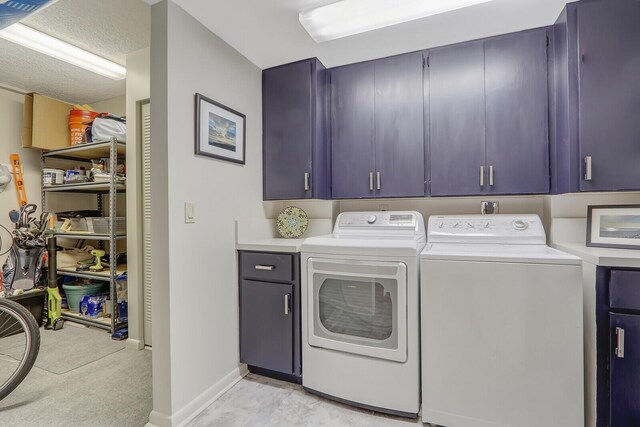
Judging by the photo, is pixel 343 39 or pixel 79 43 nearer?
pixel 343 39

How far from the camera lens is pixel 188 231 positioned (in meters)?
1.75

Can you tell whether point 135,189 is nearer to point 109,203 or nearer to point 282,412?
point 109,203

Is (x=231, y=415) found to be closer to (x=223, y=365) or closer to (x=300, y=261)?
(x=223, y=365)

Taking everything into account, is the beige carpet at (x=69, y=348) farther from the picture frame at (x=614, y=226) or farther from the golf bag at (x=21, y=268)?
the picture frame at (x=614, y=226)

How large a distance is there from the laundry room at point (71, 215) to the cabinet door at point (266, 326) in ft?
2.20

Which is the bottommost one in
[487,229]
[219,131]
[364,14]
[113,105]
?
[487,229]

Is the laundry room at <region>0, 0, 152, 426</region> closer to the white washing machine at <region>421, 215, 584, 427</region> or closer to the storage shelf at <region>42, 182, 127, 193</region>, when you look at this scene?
the storage shelf at <region>42, 182, 127, 193</region>

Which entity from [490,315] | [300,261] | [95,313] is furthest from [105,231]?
[490,315]

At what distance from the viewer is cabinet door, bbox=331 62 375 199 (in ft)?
7.67

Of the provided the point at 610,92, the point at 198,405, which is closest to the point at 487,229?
the point at 610,92

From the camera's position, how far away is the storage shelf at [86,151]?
2.91 m

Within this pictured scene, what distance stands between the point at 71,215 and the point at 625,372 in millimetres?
4547

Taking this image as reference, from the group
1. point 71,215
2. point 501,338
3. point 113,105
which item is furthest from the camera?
point 113,105

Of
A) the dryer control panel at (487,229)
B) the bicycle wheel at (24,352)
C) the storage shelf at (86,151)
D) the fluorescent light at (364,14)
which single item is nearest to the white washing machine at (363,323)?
the dryer control panel at (487,229)
